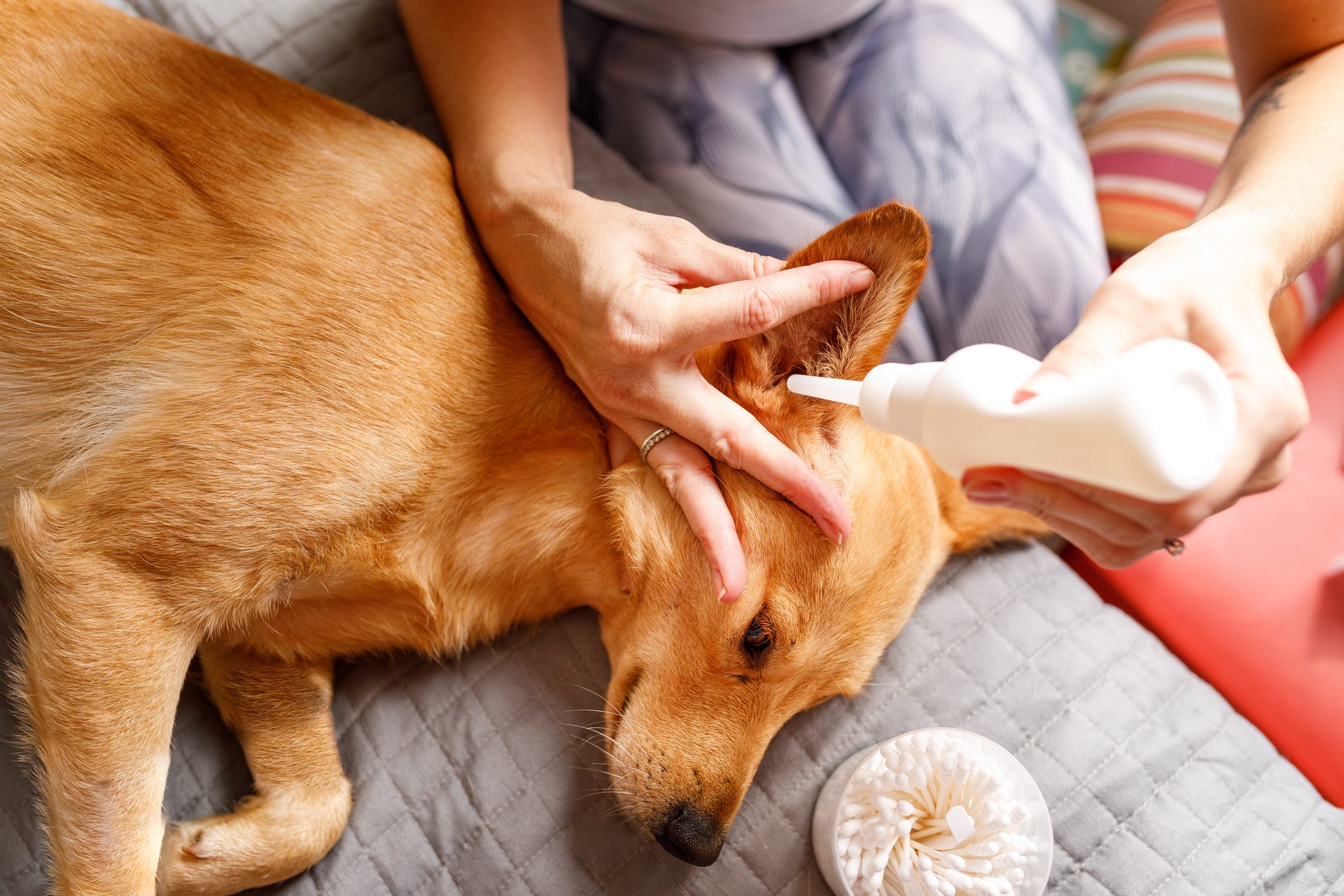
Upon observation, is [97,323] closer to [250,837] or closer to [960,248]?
[250,837]

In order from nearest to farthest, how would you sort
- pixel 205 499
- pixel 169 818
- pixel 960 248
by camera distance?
pixel 205 499, pixel 169 818, pixel 960 248

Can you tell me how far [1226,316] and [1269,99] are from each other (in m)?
1.02

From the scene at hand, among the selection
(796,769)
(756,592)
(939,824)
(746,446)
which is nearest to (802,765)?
(796,769)

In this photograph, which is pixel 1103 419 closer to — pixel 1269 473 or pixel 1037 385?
pixel 1037 385

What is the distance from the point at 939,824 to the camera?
1.55 m

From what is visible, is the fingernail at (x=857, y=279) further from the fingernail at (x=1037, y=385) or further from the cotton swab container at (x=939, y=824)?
the cotton swab container at (x=939, y=824)

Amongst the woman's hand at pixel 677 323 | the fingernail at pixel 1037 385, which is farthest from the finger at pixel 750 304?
the fingernail at pixel 1037 385

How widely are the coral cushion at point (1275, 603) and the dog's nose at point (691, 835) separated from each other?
142 cm

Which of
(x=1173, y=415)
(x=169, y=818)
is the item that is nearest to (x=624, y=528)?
(x=1173, y=415)

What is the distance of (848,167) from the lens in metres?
2.44

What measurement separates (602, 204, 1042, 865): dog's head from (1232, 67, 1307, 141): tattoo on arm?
0.95 meters

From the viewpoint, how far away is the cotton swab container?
1.50m

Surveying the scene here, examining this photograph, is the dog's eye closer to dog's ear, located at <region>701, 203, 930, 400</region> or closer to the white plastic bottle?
dog's ear, located at <region>701, 203, 930, 400</region>

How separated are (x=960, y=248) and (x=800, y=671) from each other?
137 centimetres
